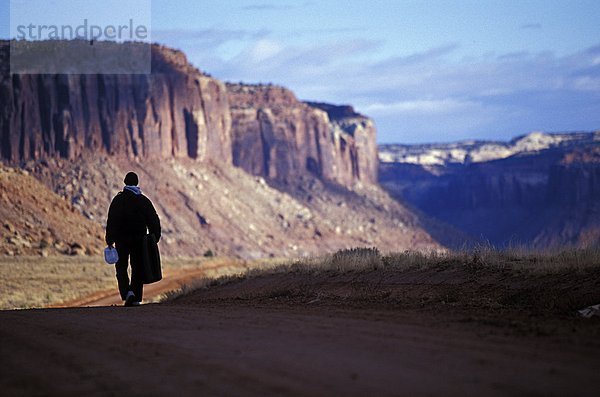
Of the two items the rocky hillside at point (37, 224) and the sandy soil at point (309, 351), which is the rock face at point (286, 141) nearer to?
the rocky hillside at point (37, 224)

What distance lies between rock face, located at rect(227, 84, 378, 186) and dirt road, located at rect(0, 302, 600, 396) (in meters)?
113

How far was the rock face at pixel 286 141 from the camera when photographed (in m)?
125

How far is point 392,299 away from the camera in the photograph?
14711mm

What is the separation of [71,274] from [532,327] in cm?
3910

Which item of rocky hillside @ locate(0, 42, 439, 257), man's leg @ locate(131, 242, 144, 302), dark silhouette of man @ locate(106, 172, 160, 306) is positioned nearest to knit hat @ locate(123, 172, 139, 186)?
dark silhouette of man @ locate(106, 172, 160, 306)

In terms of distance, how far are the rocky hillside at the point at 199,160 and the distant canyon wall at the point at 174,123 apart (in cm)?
14

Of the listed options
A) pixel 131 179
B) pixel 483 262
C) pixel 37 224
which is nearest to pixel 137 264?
pixel 131 179

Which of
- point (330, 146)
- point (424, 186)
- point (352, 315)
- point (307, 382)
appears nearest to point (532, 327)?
point (352, 315)

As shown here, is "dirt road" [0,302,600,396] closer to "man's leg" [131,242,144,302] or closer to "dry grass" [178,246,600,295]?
"dry grass" [178,246,600,295]

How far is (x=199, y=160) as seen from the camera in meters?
108

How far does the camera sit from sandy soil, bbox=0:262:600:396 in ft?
23.2

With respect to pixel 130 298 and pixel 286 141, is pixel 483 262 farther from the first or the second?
pixel 286 141

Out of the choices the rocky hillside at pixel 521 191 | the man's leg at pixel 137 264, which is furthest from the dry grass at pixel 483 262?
the rocky hillside at pixel 521 191

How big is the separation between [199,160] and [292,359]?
101 meters
